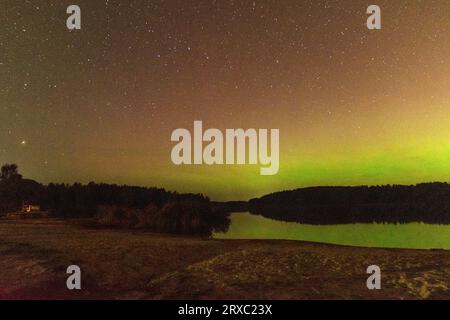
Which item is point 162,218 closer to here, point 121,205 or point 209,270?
point 121,205

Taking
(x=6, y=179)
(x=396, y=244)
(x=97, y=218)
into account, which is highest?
(x=6, y=179)

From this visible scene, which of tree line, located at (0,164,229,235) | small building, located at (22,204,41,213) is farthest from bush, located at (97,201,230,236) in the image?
small building, located at (22,204,41,213)

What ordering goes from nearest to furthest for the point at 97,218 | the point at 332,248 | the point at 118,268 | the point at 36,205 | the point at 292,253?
1. the point at 118,268
2. the point at 292,253
3. the point at 332,248
4. the point at 97,218
5. the point at 36,205

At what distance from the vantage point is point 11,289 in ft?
31.4

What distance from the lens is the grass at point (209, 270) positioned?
9383 millimetres

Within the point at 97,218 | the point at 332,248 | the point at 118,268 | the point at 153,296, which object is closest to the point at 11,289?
the point at 118,268

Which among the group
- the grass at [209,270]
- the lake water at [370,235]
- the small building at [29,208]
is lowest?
the lake water at [370,235]

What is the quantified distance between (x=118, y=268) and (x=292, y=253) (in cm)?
507

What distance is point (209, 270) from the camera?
35.7ft

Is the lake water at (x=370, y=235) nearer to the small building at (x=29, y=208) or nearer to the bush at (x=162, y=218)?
the bush at (x=162, y=218)

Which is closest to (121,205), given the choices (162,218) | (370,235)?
(162,218)

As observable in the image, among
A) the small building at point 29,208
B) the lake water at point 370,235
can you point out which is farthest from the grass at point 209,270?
the small building at point 29,208

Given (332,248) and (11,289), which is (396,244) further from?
(11,289)
